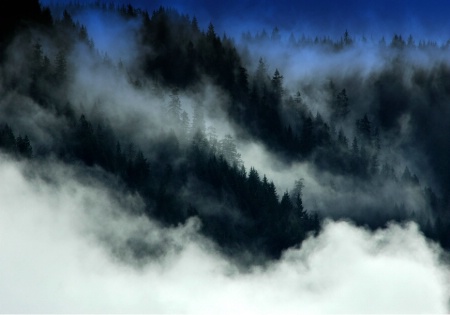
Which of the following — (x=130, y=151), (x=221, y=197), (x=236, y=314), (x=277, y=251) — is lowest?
(x=236, y=314)

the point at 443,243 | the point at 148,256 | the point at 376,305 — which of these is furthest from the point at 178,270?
the point at 443,243

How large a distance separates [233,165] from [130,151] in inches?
1022

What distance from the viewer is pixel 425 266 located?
196750mm

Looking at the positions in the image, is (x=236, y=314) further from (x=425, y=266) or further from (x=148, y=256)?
(x=425, y=266)

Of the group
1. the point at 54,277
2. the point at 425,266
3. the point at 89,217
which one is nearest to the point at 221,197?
the point at 89,217

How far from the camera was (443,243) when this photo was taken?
19125 centimetres

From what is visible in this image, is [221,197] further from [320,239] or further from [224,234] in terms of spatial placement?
[320,239]

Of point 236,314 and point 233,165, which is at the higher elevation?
point 233,165

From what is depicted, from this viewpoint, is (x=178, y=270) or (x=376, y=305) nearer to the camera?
(x=178, y=270)

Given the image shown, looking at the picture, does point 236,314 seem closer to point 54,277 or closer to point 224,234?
point 224,234

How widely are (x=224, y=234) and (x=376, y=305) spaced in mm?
48754

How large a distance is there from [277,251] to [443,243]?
4388 cm

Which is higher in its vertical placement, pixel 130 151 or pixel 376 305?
pixel 130 151

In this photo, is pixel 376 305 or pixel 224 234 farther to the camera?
pixel 376 305
